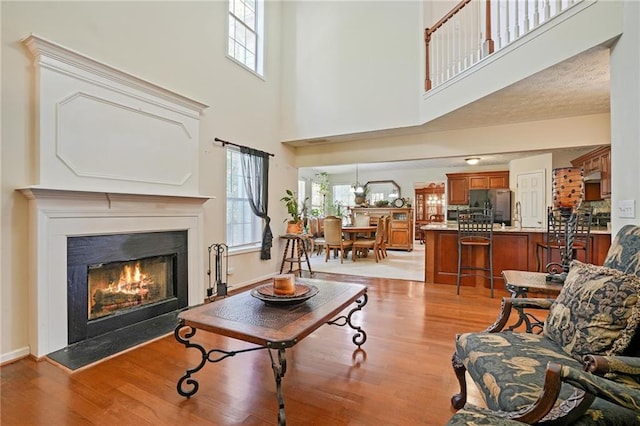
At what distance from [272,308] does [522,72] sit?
329cm

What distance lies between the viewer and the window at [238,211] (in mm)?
4512

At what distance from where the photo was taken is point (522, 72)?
303cm

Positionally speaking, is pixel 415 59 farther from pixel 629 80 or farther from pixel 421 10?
pixel 629 80

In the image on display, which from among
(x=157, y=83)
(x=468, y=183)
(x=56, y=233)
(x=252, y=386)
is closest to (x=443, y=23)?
(x=157, y=83)

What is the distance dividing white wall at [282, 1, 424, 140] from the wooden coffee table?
135 inches

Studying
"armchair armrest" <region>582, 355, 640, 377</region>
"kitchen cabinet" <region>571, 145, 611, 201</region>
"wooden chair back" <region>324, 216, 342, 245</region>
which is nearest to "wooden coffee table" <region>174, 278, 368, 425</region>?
"armchair armrest" <region>582, 355, 640, 377</region>

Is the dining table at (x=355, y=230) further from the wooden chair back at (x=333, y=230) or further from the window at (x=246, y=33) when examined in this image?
the window at (x=246, y=33)

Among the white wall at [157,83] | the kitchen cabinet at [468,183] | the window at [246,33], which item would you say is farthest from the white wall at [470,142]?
the kitchen cabinet at [468,183]

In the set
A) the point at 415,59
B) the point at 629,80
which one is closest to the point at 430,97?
the point at 415,59

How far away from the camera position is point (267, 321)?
1749 mm

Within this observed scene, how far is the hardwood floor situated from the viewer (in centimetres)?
171

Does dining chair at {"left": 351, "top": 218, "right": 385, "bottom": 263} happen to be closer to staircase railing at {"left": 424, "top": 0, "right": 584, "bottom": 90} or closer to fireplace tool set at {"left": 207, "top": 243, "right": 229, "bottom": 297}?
fireplace tool set at {"left": 207, "top": 243, "right": 229, "bottom": 297}

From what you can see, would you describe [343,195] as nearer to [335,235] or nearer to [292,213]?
[335,235]

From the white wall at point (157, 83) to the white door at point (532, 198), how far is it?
5.14 metres
